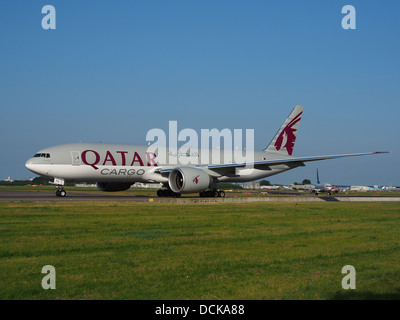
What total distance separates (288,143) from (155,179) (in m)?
16.7

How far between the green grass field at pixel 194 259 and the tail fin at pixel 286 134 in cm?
3017

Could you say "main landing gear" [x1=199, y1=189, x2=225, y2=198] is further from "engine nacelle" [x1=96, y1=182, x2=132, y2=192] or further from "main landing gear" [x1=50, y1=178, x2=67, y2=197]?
"main landing gear" [x1=50, y1=178, x2=67, y2=197]

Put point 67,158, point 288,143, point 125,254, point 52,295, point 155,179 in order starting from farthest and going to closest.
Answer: point 288,143, point 155,179, point 67,158, point 125,254, point 52,295

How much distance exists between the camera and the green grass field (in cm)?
659

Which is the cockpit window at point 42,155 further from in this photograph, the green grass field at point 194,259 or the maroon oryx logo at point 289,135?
the maroon oryx logo at point 289,135

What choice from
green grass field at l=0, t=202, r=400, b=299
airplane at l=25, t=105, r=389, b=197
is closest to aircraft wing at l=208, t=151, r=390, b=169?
airplane at l=25, t=105, r=389, b=197

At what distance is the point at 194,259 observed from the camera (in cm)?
881

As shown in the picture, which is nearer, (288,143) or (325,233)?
(325,233)

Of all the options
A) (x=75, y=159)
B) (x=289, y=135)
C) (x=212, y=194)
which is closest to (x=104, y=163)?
(x=75, y=159)

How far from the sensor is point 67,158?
3206 cm

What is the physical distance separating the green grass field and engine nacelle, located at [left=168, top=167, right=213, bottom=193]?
16.5 m

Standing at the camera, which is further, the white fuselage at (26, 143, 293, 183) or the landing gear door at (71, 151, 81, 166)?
the landing gear door at (71, 151, 81, 166)
